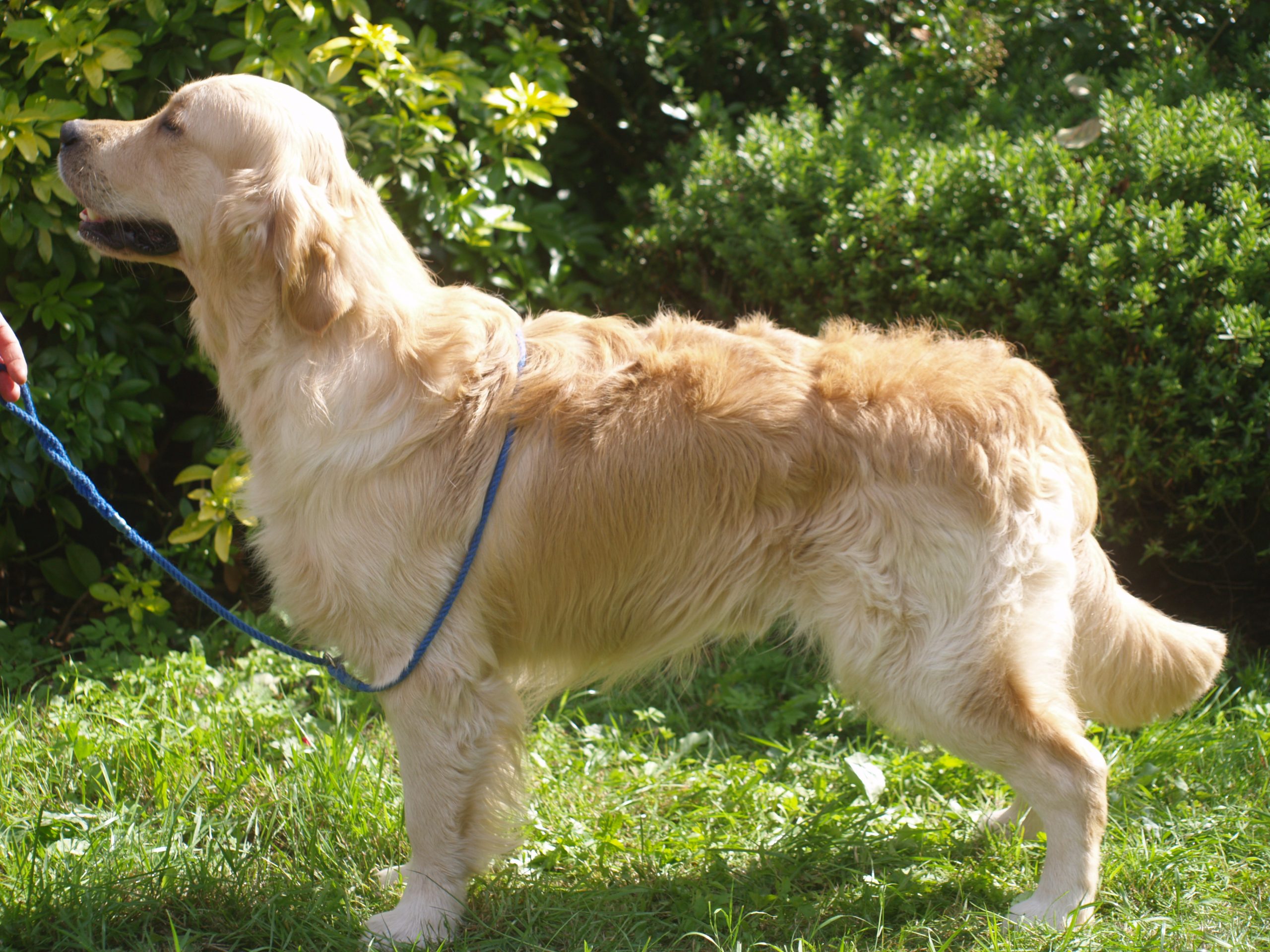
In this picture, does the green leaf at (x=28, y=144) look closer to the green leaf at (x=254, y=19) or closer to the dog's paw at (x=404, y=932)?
the green leaf at (x=254, y=19)

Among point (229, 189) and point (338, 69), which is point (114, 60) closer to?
point (338, 69)

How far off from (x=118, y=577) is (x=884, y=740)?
3115mm

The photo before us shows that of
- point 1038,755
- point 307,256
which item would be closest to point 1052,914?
point 1038,755

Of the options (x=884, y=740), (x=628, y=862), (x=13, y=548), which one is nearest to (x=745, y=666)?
(x=884, y=740)

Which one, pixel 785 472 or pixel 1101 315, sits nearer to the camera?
pixel 785 472

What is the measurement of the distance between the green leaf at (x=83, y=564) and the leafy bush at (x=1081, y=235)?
2.80 meters

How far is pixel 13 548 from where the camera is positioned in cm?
427

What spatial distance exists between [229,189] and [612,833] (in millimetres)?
2204

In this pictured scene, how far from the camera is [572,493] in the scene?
2816 mm

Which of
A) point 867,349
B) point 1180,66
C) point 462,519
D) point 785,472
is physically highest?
point 1180,66

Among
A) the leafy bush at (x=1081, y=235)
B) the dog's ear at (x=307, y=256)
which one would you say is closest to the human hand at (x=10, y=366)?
the dog's ear at (x=307, y=256)

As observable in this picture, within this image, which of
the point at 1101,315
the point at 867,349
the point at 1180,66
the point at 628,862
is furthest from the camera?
the point at 1180,66

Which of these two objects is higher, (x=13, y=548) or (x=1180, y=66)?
(x=1180, y=66)

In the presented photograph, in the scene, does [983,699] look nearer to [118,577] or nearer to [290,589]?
[290,589]
